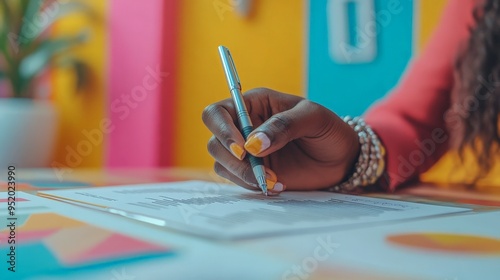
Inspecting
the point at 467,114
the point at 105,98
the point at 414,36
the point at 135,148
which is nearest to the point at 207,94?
the point at 135,148

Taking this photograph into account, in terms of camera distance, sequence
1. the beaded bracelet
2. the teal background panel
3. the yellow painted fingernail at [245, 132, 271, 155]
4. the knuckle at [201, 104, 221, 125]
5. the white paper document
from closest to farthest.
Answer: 1. the white paper document
2. the yellow painted fingernail at [245, 132, 271, 155]
3. the knuckle at [201, 104, 221, 125]
4. the beaded bracelet
5. the teal background panel

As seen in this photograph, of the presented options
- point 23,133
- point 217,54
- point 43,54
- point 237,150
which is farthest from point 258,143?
point 43,54

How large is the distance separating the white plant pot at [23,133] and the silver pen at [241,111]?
1.32 metres

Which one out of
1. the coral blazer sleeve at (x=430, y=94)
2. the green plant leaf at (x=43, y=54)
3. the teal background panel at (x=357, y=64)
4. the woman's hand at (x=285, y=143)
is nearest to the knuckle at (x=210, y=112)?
the woman's hand at (x=285, y=143)

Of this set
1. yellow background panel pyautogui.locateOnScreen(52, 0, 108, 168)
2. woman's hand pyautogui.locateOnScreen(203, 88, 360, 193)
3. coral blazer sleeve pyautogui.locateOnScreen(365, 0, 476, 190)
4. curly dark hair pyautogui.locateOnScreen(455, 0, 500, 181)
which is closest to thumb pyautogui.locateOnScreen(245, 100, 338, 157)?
woman's hand pyautogui.locateOnScreen(203, 88, 360, 193)

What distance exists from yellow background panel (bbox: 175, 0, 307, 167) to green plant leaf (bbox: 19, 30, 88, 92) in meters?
0.50

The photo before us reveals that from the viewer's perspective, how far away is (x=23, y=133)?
1.82 meters

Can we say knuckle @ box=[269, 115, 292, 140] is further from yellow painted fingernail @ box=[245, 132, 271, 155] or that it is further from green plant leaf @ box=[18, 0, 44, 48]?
green plant leaf @ box=[18, 0, 44, 48]

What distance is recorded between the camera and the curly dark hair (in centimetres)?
102

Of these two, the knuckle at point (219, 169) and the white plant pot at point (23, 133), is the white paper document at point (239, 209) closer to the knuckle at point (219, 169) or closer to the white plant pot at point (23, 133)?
the knuckle at point (219, 169)

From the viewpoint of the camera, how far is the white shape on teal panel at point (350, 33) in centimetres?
119

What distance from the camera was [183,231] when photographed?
422mm

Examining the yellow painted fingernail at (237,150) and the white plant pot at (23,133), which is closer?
the yellow painted fingernail at (237,150)

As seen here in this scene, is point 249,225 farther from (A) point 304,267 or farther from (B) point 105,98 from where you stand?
(B) point 105,98
